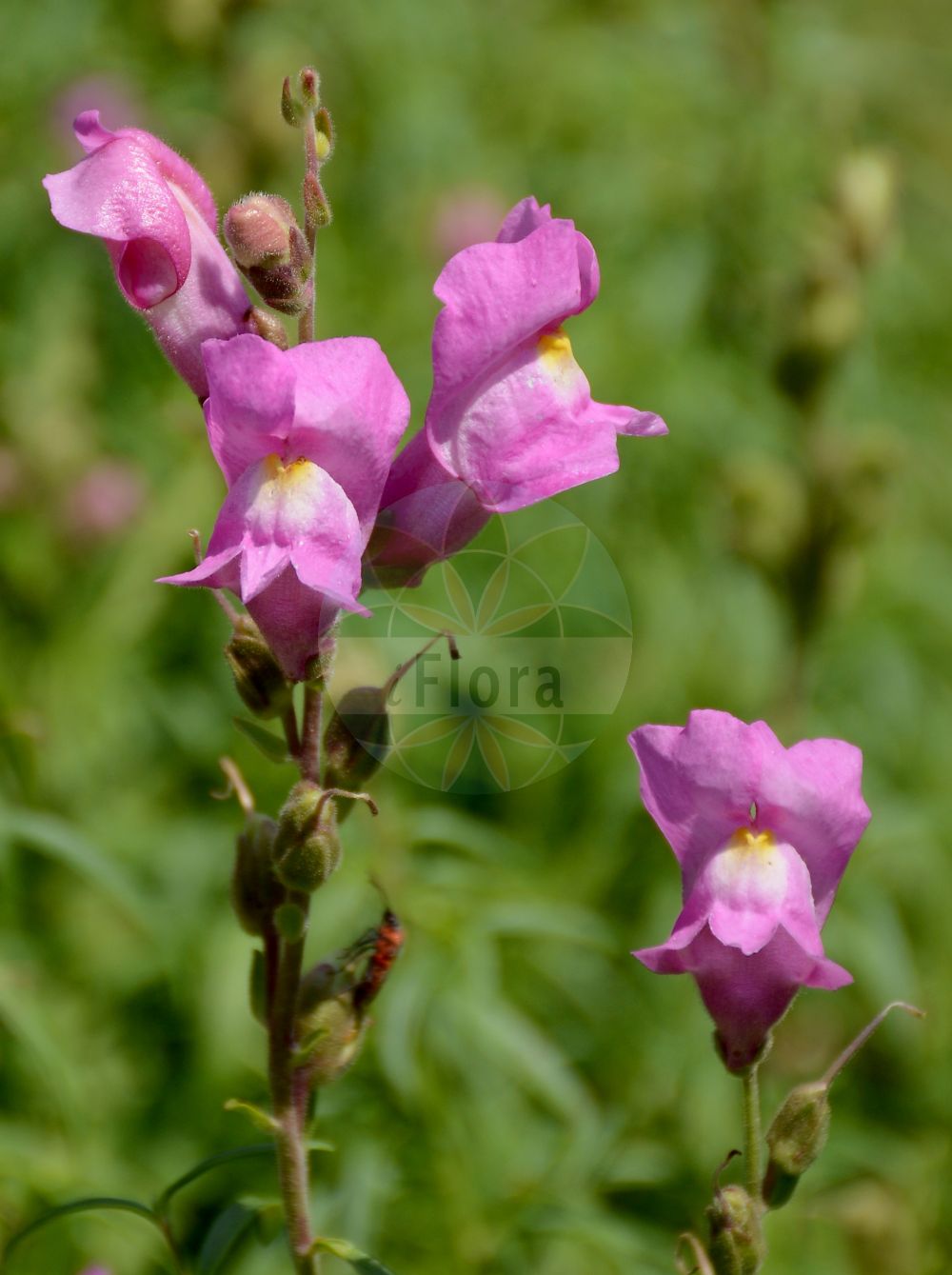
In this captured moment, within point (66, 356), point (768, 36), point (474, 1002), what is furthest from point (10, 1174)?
point (768, 36)

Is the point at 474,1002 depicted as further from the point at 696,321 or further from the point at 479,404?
Answer: the point at 696,321

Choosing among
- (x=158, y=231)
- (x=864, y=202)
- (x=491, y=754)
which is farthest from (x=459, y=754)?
(x=864, y=202)

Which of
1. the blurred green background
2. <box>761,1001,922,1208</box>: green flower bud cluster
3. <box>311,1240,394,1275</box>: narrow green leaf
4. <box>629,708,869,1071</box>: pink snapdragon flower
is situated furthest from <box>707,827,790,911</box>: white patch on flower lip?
the blurred green background

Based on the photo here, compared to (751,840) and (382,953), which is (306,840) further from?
(751,840)

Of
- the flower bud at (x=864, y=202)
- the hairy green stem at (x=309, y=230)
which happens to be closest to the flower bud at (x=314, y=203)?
the hairy green stem at (x=309, y=230)

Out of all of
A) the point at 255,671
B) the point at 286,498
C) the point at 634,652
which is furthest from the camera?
the point at 634,652

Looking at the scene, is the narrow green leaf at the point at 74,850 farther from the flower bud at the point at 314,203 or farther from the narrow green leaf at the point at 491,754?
the flower bud at the point at 314,203

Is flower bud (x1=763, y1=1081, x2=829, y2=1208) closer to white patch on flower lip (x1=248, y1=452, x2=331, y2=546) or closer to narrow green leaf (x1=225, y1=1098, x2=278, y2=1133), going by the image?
narrow green leaf (x1=225, y1=1098, x2=278, y2=1133)
